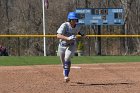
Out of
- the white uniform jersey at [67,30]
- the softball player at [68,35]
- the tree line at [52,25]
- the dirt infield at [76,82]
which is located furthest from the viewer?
the tree line at [52,25]

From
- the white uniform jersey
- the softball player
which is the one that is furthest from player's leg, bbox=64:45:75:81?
the white uniform jersey

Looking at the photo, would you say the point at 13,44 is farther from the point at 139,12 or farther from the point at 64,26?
the point at 64,26

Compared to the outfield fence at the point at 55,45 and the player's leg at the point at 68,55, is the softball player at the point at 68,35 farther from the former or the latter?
the outfield fence at the point at 55,45

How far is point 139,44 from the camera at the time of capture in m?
40.2

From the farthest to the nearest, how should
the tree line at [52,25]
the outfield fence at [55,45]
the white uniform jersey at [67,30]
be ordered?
the tree line at [52,25]
the outfield fence at [55,45]
the white uniform jersey at [67,30]

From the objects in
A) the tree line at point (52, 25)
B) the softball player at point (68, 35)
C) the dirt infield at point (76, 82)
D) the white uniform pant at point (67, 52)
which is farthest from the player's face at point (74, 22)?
the tree line at point (52, 25)

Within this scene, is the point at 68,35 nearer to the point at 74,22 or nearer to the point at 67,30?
the point at 67,30

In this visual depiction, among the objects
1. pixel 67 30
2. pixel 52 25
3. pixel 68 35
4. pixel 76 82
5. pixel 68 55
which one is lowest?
pixel 52 25

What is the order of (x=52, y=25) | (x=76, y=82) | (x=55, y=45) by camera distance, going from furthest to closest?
1. (x=52, y=25)
2. (x=55, y=45)
3. (x=76, y=82)

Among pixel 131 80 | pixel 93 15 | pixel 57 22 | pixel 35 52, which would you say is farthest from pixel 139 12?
pixel 131 80

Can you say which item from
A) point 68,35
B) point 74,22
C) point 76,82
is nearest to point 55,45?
point 76,82

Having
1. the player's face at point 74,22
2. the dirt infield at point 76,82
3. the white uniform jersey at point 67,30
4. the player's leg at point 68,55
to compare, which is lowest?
the dirt infield at point 76,82

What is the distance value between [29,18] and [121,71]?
95.5ft

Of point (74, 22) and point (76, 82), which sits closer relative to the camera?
point (74, 22)
